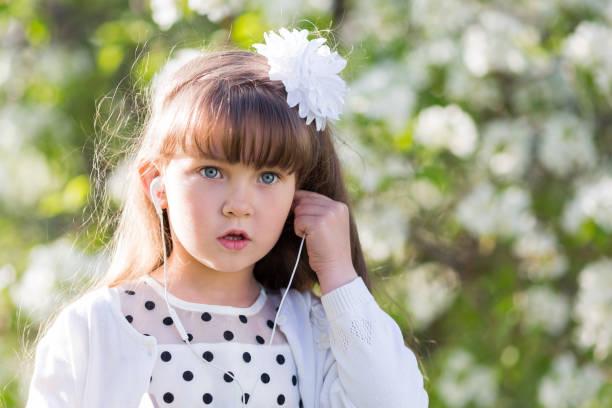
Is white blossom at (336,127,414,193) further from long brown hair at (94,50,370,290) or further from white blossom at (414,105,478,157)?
long brown hair at (94,50,370,290)

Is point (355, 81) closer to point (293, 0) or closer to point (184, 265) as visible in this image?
point (293, 0)

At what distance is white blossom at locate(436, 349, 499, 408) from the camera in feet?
10.3

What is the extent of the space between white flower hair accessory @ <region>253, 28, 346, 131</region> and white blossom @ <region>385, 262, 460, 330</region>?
5.16 feet

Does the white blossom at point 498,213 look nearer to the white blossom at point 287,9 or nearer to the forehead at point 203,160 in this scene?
the white blossom at point 287,9

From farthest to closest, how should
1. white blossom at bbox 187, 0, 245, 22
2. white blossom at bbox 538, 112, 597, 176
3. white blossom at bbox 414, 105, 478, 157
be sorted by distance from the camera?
white blossom at bbox 538, 112, 597, 176 → white blossom at bbox 414, 105, 478, 157 → white blossom at bbox 187, 0, 245, 22

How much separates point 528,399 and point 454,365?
404 millimetres

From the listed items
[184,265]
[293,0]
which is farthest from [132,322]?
[293,0]

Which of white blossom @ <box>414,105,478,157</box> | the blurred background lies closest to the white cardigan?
the blurred background

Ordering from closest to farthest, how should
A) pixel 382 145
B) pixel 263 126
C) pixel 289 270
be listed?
pixel 263 126
pixel 289 270
pixel 382 145

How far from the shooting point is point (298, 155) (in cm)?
150

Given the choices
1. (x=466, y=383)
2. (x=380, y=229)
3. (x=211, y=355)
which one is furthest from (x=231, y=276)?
(x=466, y=383)

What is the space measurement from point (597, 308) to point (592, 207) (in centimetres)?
38

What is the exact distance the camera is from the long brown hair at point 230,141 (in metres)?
1.43

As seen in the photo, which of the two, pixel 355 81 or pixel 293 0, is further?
pixel 355 81
